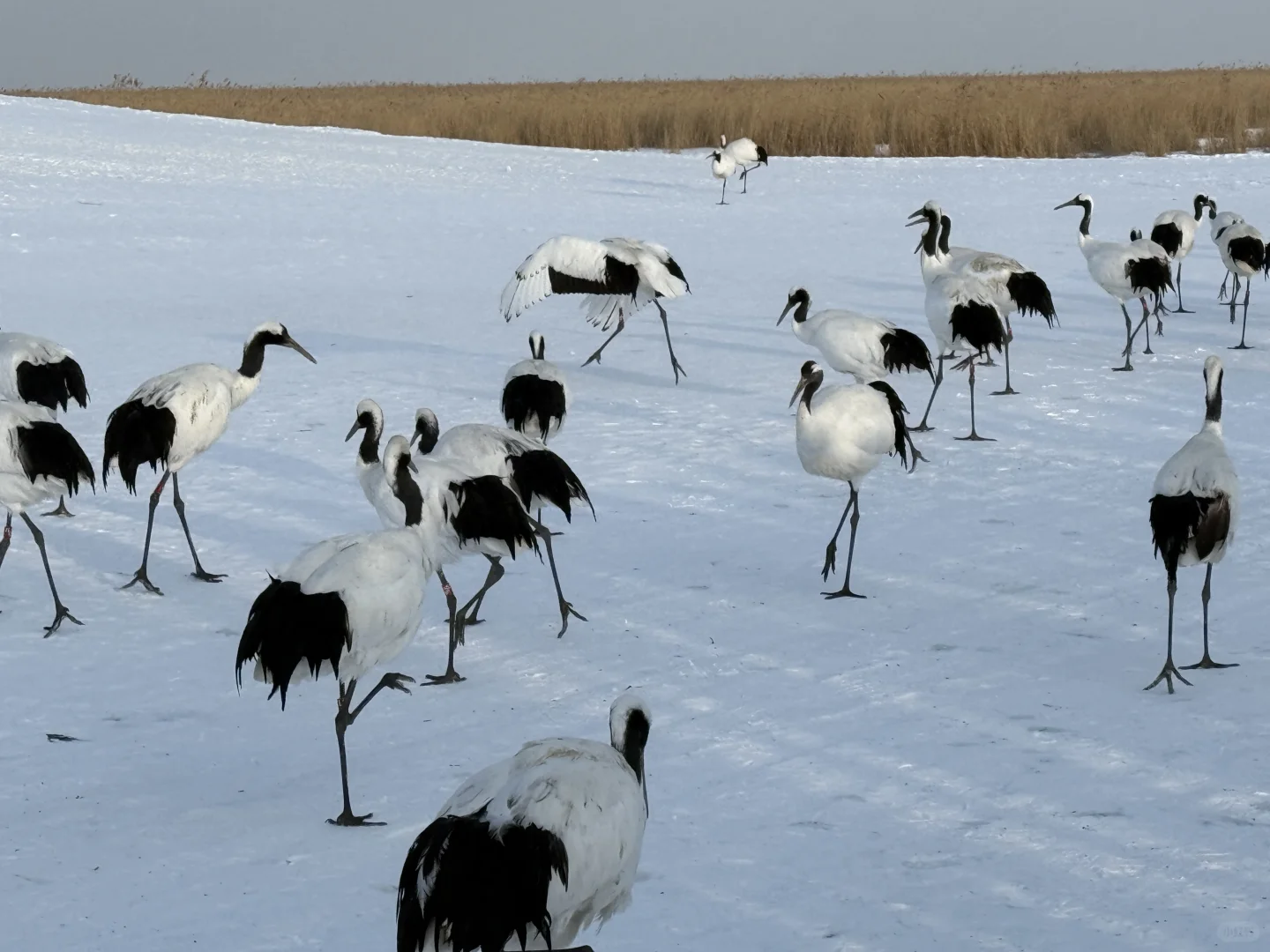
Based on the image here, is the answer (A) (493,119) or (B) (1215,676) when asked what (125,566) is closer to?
(B) (1215,676)

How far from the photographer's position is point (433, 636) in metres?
6.61

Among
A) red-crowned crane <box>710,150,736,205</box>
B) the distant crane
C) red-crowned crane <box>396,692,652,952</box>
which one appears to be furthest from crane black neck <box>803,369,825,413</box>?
red-crowned crane <box>710,150,736,205</box>

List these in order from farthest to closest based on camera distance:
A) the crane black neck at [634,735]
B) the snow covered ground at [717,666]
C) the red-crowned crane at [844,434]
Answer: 1. the red-crowned crane at [844,434]
2. the snow covered ground at [717,666]
3. the crane black neck at [634,735]

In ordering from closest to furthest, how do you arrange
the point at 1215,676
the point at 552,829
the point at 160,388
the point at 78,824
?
the point at 552,829 < the point at 78,824 < the point at 1215,676 < the point at 160,388

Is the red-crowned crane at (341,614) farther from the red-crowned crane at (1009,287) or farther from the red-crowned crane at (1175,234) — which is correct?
the red-crowned crane at (1175,234)

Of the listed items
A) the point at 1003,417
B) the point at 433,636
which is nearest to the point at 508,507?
the point at 433,636

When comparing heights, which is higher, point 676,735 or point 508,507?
point 508,507

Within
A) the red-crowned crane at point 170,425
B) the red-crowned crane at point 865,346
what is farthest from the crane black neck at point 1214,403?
the red-crowned crane at point 170,425

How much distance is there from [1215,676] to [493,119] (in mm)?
27736

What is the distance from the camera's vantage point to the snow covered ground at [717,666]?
4293mm

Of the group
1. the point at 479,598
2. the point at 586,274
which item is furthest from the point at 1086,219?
the point at 479,598

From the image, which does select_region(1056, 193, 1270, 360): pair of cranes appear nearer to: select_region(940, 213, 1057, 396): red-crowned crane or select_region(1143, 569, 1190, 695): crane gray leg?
select_region(940, 213, 1057, 396): red-crowned crane

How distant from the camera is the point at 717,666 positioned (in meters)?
6.12

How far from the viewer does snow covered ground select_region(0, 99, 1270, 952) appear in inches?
169
